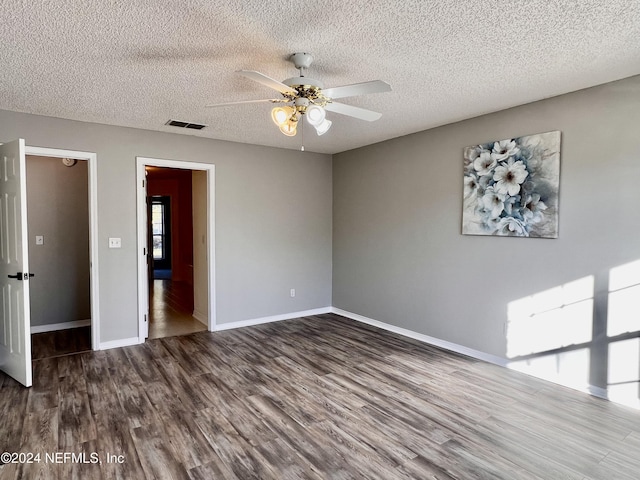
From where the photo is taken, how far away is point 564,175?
125 inches

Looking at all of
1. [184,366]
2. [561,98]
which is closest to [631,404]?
[561,98]

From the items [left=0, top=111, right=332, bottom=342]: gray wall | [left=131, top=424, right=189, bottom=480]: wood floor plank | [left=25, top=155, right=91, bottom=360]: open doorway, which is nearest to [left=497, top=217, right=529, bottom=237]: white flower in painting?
[left=0, top=111, right=332, bottom=342]: gray wall

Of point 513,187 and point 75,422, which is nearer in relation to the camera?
point 75,422

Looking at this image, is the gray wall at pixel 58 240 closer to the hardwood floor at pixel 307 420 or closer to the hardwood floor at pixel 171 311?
the hardwood floor at pixel 171 311

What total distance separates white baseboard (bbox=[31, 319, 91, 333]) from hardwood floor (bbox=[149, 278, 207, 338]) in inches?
33.3

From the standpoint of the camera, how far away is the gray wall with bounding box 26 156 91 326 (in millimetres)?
4699

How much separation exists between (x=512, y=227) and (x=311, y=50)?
2480 mm

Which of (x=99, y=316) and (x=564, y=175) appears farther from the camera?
(x=99, y=316)

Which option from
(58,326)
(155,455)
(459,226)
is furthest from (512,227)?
(58,326)

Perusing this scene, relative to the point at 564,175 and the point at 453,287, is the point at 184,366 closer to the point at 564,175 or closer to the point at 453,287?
the point at 453,287

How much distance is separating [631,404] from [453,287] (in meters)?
1.72

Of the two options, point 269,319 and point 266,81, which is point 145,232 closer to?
point 269,319

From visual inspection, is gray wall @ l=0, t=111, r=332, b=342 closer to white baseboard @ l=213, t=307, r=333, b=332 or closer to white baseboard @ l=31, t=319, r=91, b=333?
white baseboard @ l=213, t=307, r=333, b=332

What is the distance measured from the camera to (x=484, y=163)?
3.73 meters
